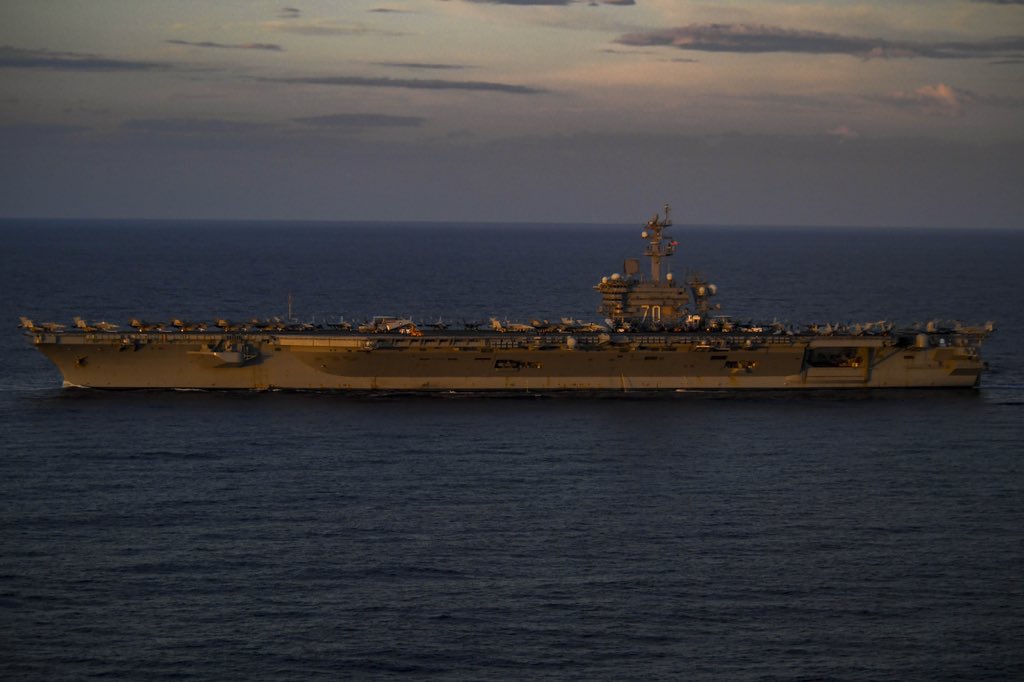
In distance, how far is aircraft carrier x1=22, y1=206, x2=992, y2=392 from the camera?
Result: 50125 mm

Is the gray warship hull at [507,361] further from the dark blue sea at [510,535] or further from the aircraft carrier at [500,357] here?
the dark blue sea at [510,535]

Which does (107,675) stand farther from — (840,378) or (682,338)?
(840,378)

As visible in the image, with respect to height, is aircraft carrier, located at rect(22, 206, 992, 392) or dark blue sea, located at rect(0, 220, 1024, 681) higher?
aircraft carrier, located at rect(22, 206, 992, 392)

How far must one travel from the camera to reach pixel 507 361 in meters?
51.1

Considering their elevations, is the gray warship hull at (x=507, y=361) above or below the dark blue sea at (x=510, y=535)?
above

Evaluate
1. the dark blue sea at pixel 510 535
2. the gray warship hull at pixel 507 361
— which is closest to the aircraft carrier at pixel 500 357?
the gray warship hull at pixel 507 361

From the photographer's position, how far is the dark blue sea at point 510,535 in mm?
26672

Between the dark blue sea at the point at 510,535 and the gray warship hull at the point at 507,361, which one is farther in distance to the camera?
the gray warship hull at the point at 507,361

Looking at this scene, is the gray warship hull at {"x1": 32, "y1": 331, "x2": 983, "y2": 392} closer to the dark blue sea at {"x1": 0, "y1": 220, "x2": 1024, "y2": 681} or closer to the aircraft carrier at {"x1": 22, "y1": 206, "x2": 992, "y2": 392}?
the aircraft carrier at {"x1": 22, "y1": 206, "x2": 992, "y2": 392}

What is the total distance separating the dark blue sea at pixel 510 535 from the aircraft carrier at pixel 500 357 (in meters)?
0.91

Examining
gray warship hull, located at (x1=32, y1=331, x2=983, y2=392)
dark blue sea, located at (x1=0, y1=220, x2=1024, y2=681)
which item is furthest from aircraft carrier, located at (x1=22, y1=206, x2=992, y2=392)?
dark blue sea, located at (x1=0, y1=220, x2=1024, y2=681)

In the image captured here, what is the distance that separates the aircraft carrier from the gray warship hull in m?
0.04

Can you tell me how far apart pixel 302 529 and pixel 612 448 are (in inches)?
487

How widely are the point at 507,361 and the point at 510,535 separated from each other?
18.4m
